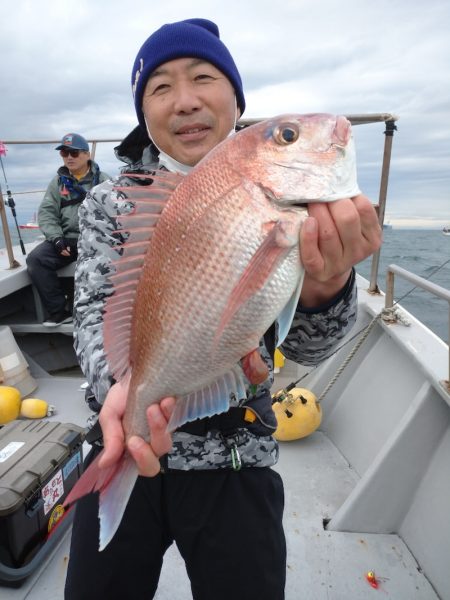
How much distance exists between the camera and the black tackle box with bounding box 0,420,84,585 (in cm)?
247

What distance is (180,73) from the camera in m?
1.99

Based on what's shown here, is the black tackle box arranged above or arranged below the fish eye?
below

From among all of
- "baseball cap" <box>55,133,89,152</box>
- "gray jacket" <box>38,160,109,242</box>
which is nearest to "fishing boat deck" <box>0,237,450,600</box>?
"gray jacket" <box>38,160,109,242</box>

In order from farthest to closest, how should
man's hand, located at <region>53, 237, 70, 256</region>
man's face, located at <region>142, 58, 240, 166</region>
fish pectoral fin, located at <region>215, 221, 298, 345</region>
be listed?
man's hand, located at <region>53, 237, 70, 256</region>, man's face, located at <region>142, 58, 240, 166</region>, fish pectoral fin, located at <region>215, 221, 298, 345</region>

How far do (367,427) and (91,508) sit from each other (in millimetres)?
2609

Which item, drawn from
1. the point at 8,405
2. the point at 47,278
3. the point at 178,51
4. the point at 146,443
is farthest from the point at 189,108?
the point at 47,278

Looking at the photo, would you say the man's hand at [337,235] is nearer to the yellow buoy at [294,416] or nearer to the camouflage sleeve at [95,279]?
the camouflage sleeve at [95,279]

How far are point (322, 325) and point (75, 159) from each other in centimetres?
582

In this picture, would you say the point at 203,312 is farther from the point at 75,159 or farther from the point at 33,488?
the point at 75,159

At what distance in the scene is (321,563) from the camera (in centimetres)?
283

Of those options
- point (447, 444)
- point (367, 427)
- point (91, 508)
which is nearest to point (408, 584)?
point (447, 444)

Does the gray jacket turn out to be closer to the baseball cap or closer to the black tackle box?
the baseball cap

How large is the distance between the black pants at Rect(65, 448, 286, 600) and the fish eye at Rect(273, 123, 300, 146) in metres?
1.39

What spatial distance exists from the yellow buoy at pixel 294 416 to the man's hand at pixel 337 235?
2.79 metres
